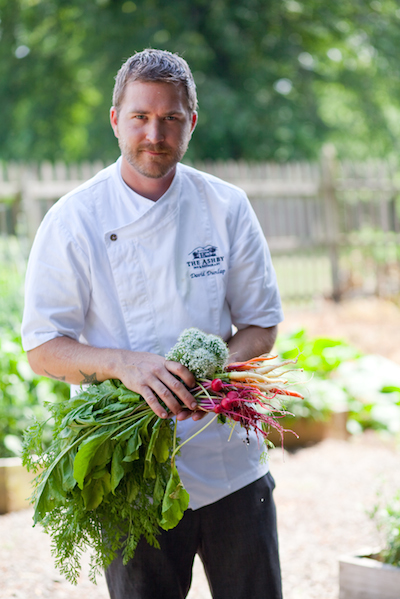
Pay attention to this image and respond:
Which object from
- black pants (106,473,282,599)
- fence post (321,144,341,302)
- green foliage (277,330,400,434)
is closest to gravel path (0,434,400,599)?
green foliage (277,330,400,434)

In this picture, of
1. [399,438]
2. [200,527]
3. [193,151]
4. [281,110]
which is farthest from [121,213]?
[281,110]

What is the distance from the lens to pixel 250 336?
7.24 ft

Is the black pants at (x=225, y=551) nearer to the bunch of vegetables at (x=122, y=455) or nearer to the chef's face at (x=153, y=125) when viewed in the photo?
the bunch of vegetables at (x=122, y=455)

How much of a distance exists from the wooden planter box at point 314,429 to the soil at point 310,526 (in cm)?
7

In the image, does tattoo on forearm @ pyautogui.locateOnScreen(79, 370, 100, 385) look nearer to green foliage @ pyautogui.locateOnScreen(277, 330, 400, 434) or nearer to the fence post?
green foliage @ pyautogui.locateOnScreen(277, 330, 400, 434)

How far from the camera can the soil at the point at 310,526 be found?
3.45 metres

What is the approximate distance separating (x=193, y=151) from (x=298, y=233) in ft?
27.0

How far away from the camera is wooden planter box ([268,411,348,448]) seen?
211 inches

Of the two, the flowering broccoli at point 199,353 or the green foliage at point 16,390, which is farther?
the green foliage at point 16,390

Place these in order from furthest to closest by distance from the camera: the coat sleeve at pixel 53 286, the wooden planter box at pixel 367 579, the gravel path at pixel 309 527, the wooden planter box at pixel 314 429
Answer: the wooden planter box at pixel 314 429, the gravel path at pixel 309 527, the wooden planter box at pixel 367 579, the coat sleeve at pixel 53 286

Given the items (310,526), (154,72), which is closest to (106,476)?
(154,72)

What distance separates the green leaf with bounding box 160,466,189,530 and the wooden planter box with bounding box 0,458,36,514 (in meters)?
2.52

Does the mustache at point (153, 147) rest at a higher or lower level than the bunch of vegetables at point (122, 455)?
higher

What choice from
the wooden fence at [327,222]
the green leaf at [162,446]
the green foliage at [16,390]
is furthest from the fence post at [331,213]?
the green leaf at [162,446]
